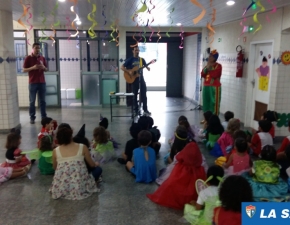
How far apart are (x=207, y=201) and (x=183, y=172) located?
55 centimetres

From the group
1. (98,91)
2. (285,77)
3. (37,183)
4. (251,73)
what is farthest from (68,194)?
(98,91)

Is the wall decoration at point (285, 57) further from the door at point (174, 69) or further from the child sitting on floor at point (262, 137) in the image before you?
the door at point (174, 69)

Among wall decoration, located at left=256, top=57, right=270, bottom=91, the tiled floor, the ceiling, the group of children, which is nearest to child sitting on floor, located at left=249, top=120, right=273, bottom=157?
the group of children

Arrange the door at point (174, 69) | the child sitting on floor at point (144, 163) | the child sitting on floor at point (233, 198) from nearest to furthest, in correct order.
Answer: the child sitting on floor at point (233, 198) → the child sitting on floor at point (144, 163) → the door at point (174, 69)

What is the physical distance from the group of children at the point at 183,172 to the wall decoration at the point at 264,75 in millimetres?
1793

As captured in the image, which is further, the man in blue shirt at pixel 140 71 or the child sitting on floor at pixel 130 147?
the man in blue shirt at pixel 140 71

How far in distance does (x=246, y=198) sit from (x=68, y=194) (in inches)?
82.3

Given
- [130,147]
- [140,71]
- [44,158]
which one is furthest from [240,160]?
[140,71]

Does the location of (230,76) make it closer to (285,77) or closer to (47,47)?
(285,77)

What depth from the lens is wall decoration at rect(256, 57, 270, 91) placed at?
6.29 meters

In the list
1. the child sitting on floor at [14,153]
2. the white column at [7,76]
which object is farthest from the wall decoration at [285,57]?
the white column at [7,76]

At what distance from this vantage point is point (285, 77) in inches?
234

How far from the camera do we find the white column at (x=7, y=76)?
624cm

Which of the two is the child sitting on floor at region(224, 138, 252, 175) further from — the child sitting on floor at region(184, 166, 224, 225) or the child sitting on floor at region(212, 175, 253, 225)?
the child sitting on floor at region(212, 175, 253, 225)
